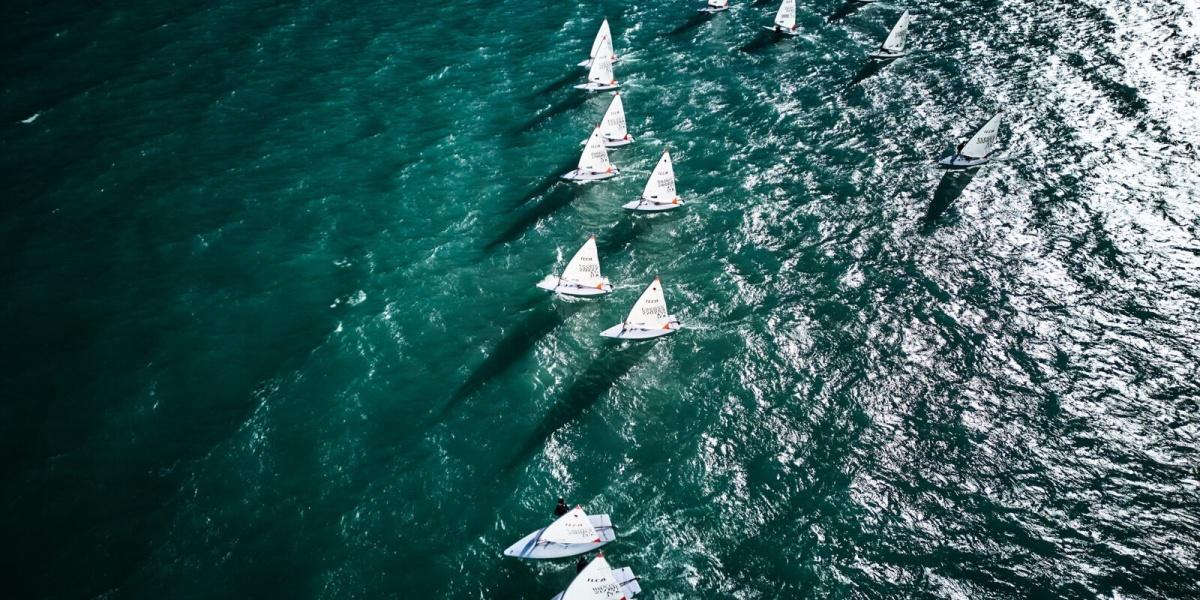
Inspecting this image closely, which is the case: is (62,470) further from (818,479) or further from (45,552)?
(818,479)

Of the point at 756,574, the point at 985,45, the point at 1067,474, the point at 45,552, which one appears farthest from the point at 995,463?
the point at 985,45

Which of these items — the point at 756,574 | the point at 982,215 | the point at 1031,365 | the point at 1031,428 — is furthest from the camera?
→ the point at 982,215

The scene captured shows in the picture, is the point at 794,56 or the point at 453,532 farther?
the point at 794,56

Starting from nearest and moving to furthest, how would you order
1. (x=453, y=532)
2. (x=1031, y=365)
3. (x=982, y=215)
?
(x=453, y=532) < (x=1031, y=365) < (x=982, y=215)

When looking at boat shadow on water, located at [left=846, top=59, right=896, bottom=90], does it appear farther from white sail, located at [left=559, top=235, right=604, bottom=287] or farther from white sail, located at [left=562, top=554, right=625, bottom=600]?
white sail, located at [left=562, top=554, right=625, bottom=600]

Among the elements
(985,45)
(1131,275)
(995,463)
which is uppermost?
(985,45)

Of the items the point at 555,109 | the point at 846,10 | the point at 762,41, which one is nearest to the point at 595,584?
the point at 555,109

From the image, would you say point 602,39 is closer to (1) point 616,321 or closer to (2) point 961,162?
(2) point 961,162

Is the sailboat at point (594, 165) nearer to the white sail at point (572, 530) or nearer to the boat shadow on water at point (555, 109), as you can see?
the boat shadow on water at point (555, 109)
